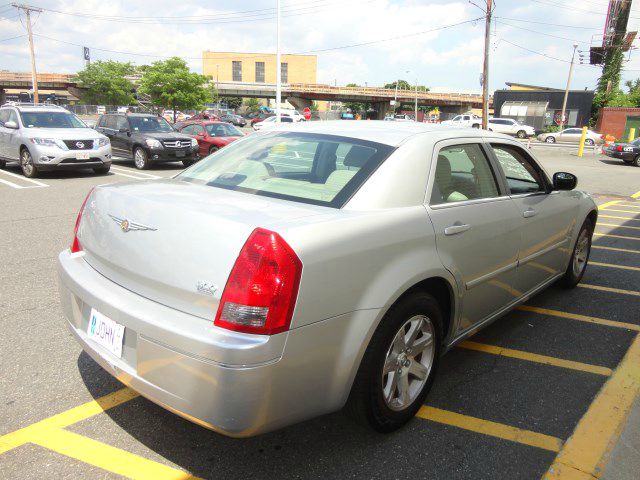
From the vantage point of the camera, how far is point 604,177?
56.4ft

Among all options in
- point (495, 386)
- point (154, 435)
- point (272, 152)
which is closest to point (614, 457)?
point (495, 386)

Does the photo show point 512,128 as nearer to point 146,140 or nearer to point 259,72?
point 146,140

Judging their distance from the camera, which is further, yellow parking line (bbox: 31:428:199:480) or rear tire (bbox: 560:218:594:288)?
rear tire (bbox: 560:218:594:288)

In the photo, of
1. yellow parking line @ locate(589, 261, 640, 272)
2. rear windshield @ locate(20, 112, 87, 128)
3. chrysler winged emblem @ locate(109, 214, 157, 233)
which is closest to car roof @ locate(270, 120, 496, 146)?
chrysler winged emblem @ locate(109, 214, 157, 233)

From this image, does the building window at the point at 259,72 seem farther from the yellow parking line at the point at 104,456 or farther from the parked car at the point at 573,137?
the yellow parking line at the point at 104,456

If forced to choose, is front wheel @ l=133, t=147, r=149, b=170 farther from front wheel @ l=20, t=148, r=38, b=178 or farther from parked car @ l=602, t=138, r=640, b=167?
parked car @ l=602, t=138, r=640, b=167

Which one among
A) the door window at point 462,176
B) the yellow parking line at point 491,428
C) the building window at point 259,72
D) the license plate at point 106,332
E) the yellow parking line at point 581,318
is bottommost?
the yellow parking line at point 581,318

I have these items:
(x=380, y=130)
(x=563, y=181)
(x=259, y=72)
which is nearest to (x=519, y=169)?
(x=563, y=181)

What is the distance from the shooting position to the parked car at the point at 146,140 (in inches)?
571

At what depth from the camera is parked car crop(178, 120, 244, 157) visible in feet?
52.6

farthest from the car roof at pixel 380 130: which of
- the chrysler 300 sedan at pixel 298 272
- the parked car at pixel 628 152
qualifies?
the parked car at pixel 628 152

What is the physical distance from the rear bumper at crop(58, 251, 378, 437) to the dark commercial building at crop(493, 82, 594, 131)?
59.5 meters

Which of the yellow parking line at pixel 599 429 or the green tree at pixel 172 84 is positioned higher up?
the green tree at pixel 172 84

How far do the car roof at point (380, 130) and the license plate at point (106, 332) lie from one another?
1.72 metres
